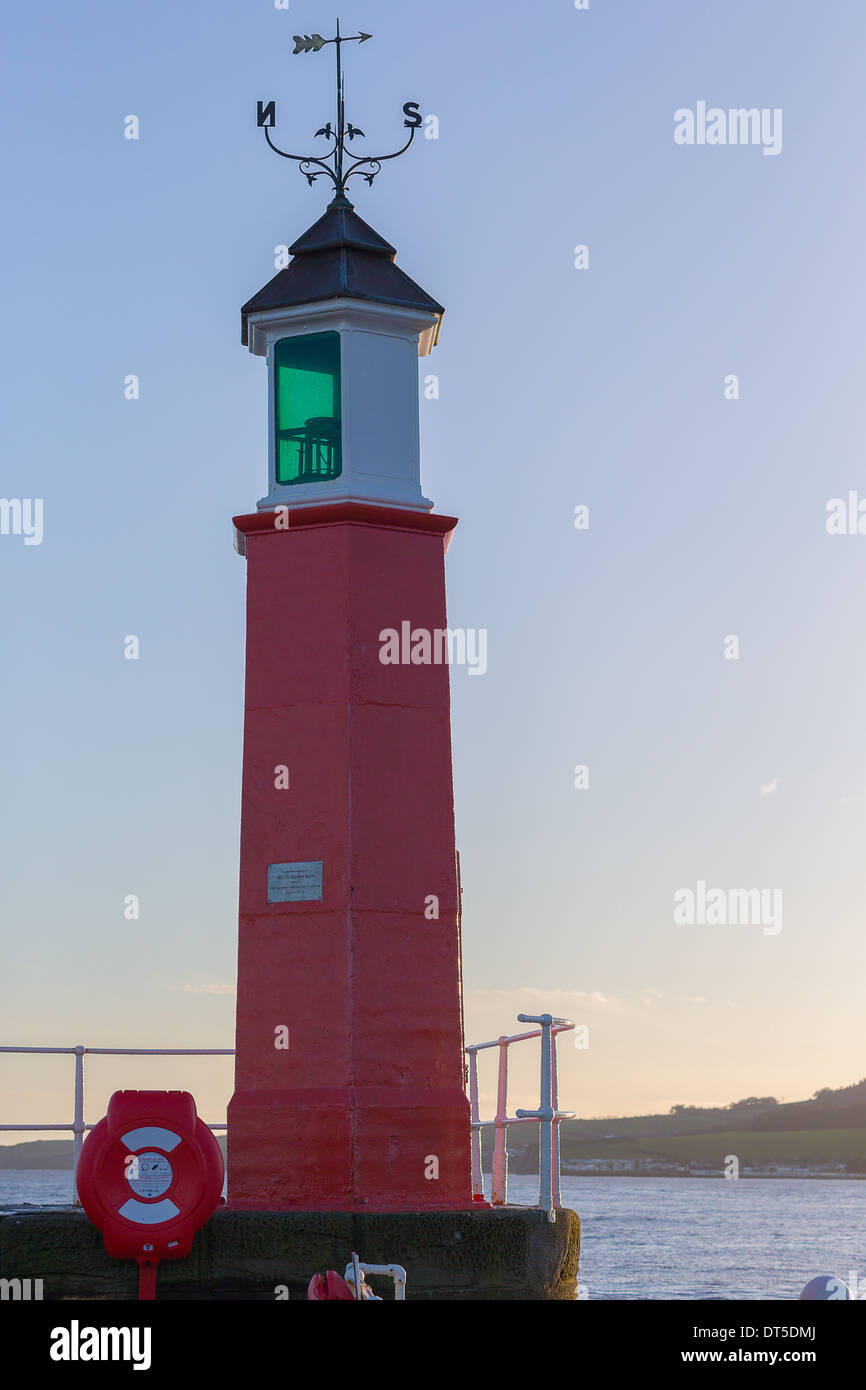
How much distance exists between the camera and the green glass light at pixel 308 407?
10883 millimetres

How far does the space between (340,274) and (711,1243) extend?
6954 centimetres

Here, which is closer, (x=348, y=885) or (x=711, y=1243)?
(x=348, y=885)

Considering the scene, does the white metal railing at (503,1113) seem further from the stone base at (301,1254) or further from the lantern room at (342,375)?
the lantern room at (342,375)

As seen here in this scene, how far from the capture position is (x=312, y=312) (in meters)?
10.9

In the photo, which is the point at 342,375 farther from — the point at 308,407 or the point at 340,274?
the point at 340,274

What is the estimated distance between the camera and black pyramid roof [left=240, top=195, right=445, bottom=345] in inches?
429

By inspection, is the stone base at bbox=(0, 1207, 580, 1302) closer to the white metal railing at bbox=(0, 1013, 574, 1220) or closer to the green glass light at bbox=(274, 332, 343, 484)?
the white metal railing at bbox=(0, 1013, 574, 1220)

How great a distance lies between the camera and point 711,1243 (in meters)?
72.8

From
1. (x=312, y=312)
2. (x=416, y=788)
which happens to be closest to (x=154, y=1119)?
(x=416, y=788)

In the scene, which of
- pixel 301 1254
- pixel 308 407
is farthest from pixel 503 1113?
pixel 308 407

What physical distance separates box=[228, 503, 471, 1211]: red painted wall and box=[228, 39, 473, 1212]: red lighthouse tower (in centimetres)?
1

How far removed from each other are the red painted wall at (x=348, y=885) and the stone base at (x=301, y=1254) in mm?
373

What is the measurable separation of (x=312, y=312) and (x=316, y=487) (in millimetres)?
1275
